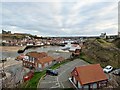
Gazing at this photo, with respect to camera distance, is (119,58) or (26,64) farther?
(26,64)

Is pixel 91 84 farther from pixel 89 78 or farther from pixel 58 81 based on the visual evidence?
pixel 58 81

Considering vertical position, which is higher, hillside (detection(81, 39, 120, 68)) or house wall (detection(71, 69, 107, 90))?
hillside (detection(81, 39, 120, 68))

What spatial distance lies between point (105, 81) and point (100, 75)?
1.93 feet

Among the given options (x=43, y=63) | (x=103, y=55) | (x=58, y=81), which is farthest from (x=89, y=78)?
(x=103, y=55)

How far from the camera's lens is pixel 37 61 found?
74.8 feet

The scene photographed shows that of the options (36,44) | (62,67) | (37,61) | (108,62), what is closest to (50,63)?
(37,61)

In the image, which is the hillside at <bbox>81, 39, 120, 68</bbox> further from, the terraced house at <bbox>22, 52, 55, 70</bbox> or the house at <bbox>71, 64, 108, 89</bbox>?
the house at <bbox>71, 64, 108, 89</bbox>

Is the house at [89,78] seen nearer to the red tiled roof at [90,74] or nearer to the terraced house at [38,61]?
the red tiled roof at [90,74]

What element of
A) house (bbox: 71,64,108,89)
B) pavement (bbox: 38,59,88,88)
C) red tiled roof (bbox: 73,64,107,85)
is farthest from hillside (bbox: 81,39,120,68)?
house (bbox: 71,64,108,89)

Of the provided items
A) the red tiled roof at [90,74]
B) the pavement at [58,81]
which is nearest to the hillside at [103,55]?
the pavement at [58,81]

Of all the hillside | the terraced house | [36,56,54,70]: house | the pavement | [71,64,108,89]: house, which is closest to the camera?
[71,64,108,89]: house

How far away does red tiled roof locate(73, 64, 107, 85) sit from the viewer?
1403 cm

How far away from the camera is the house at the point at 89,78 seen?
1394cm

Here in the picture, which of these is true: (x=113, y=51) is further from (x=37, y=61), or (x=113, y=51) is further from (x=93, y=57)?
(x=37, y=61)
